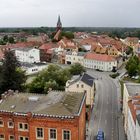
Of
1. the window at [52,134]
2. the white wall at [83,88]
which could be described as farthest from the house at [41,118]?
the white wall at [83,88]

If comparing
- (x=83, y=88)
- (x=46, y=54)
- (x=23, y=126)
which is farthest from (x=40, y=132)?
(x=46, y=54)

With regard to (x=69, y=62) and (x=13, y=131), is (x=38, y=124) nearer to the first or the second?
(x=13, y=131)

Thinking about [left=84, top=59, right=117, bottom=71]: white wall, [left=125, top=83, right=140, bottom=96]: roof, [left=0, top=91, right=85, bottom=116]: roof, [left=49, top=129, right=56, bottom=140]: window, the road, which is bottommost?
the road

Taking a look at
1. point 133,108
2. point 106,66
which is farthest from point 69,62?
point 133,108

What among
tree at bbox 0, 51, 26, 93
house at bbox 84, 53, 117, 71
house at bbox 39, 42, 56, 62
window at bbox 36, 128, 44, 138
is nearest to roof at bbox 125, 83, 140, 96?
window at bbox 36, 128, 44, 138

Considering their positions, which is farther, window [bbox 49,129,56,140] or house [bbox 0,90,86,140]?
window [bbox 49,129,56,140]

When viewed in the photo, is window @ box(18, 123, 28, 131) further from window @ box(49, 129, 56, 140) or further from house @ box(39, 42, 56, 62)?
house @ box(39, 42, 56, 62)
